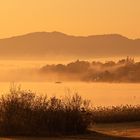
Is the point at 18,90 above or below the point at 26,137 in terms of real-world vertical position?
above

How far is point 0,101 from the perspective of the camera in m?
30.1

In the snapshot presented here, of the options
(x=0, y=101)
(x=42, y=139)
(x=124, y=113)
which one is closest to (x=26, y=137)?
(x=42, y=139)

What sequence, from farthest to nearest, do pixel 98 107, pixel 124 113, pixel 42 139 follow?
1. pixel 98 107
2. pixel 124 113
3. pixel 42 139

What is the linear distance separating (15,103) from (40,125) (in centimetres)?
138

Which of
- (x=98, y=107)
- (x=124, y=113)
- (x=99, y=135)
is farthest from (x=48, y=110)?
(x=98, y=107)

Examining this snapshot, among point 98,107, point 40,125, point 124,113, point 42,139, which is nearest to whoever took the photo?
point 42,139

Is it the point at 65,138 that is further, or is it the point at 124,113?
the point at 124,113

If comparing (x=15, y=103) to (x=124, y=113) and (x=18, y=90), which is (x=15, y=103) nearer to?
(x=18, y=90)

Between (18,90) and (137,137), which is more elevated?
(18,90)

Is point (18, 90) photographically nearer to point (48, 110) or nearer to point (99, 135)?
A: point (48, 110)

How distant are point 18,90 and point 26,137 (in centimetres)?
318

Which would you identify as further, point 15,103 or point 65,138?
point 15,103

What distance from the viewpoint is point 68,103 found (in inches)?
1182

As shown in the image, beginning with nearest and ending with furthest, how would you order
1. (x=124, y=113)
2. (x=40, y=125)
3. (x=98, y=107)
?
(x=40, y=125), (x=124, y=113), (x=98, y=107)
